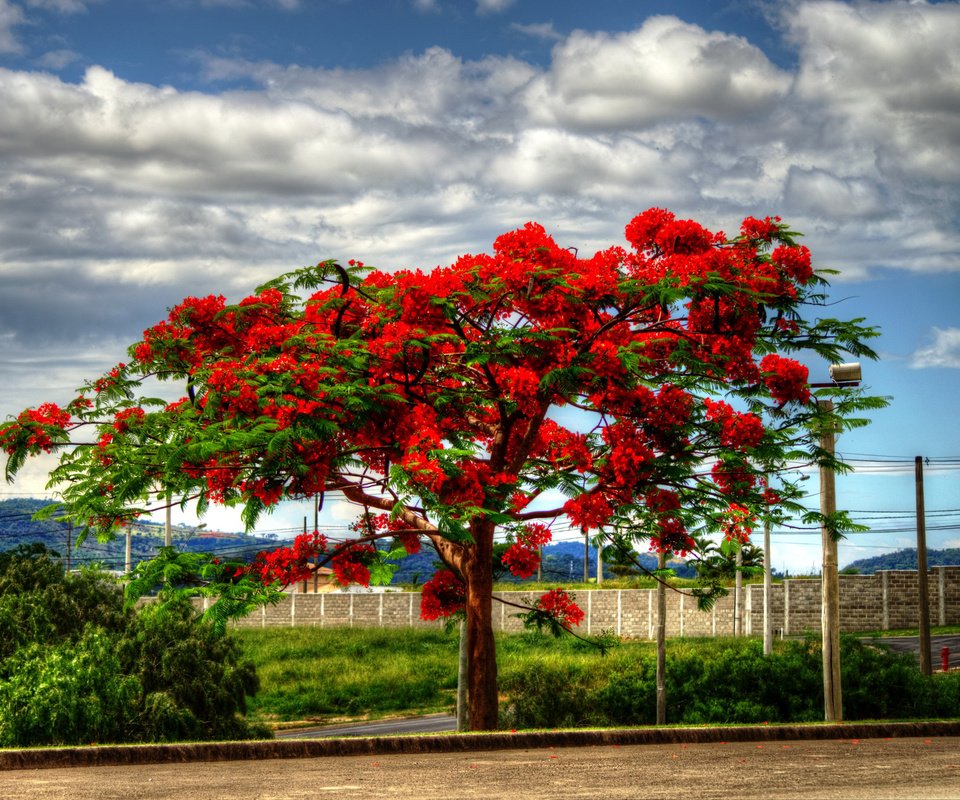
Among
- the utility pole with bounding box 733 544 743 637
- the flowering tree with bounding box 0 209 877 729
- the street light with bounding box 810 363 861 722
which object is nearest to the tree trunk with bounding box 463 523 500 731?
the flowering tree with bounding box 0 209 877 729

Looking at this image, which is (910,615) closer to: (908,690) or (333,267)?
(908,690)

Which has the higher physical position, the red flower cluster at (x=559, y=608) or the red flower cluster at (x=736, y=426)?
the red flower cluster at (x=736, y=426)

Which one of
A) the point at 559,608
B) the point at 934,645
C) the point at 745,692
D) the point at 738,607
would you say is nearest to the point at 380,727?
the point at 745,692

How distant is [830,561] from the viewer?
1725 centimetres

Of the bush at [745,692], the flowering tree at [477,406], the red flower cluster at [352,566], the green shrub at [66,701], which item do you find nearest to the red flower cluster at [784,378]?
the flowering tree at [477,406]

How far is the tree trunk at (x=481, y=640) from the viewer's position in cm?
1594

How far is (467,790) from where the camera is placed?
884 centimetres

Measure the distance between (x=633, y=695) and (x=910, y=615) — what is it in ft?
89.6

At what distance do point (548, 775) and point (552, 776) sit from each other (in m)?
0.08

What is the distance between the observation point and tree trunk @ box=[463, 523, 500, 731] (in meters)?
15.9

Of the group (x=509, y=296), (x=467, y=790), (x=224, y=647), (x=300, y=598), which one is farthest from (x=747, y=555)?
(x=467, y=790)

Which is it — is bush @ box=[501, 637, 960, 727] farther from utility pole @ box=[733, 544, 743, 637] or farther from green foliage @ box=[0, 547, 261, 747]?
utility pole @ box=[733, 544, 743, 637]

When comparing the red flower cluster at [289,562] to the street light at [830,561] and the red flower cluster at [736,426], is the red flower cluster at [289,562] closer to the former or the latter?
the red flower cluster at [736,426]

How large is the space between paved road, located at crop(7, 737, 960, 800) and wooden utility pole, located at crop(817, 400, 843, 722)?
538cm
